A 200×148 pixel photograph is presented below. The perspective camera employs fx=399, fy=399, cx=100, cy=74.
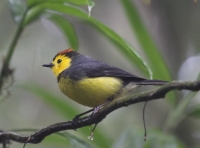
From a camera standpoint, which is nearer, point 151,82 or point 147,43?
point 151,82

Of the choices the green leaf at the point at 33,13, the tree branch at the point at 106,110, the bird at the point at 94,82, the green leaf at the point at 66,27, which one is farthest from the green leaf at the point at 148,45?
the tree branch at the point at 106,110

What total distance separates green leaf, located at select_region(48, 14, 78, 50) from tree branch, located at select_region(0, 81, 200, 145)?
79 cm

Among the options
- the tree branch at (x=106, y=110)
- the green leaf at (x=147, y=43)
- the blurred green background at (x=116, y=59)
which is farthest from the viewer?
the green leaf at (x=147, y=43)

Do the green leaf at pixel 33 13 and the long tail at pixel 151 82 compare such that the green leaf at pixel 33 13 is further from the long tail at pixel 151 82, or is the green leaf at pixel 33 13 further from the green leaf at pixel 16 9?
the long tail at pixel 151 82

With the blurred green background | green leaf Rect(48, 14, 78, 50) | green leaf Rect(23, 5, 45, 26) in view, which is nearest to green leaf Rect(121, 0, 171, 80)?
the blurred green background

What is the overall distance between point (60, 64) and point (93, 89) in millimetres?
634

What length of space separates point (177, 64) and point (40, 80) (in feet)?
6.50

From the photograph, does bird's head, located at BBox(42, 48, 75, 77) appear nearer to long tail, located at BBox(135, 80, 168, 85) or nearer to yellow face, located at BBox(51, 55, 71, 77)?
yellow face, located at BBox(51, 55, 71, 77)

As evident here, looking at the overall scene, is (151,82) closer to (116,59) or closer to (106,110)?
(106,110)

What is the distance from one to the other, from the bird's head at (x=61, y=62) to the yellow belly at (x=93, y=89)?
415mm

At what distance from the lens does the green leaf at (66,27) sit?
8.27 feet

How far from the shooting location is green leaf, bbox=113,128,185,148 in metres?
2.21

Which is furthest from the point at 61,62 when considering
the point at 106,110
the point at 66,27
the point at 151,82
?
the point at 106,110

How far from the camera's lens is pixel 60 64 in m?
3.05
